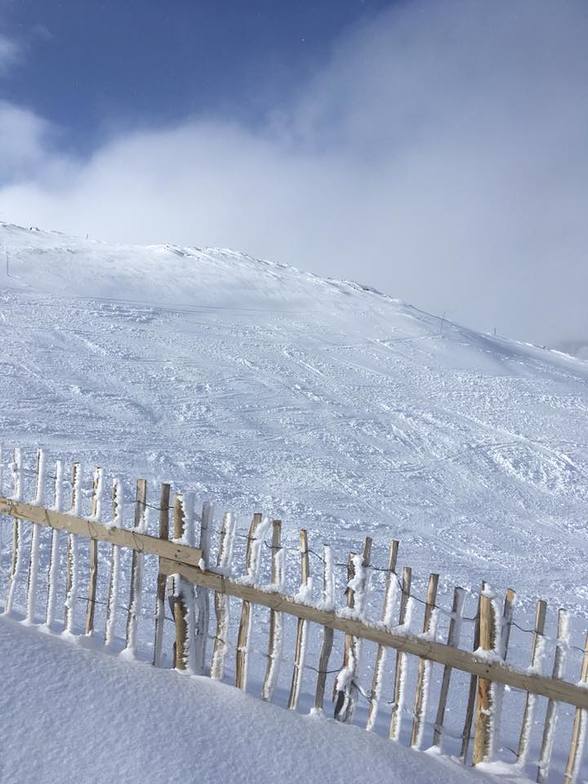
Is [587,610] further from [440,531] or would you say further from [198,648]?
[198,648]

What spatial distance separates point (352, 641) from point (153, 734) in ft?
4.37

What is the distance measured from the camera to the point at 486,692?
3.77 meters

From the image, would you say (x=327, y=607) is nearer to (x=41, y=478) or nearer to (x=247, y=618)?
(x=247, y=618)

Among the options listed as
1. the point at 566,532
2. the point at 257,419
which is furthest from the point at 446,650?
the point at 257,419

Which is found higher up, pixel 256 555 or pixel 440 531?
pixel 256 555

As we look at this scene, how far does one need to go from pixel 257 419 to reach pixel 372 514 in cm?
414

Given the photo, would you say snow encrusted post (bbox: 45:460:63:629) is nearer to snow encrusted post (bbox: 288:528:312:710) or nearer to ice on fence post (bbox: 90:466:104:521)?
ice on fence post (bbox: 90:466:104:521)

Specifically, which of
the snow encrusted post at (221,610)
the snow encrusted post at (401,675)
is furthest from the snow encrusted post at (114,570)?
the snow encrusted post at (401,675)

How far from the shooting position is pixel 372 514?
988cm

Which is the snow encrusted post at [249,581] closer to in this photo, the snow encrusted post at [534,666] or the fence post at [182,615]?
the fence post at [182,615]

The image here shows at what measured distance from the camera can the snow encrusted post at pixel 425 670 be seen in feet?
12.3

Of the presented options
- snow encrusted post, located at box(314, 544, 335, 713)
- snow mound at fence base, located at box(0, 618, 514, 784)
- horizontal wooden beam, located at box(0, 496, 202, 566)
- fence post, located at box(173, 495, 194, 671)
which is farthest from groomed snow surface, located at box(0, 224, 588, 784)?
horizontal wooden beam, located at box(0, 496, 202, 566)

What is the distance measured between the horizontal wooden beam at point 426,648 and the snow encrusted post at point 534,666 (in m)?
0.06

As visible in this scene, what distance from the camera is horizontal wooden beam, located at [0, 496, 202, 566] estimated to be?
4086mm
